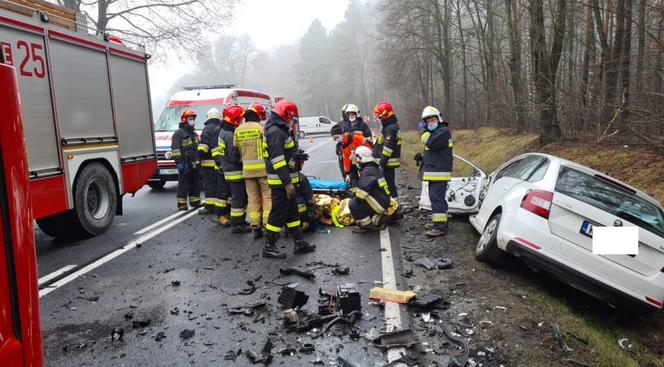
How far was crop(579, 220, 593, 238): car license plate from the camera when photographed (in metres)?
4.25

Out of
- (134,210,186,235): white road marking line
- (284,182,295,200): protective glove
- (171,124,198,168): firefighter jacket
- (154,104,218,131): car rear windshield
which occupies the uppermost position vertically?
(154,104,218,131): car rear windshield

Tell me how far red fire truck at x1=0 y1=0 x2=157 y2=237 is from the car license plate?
19.1ft

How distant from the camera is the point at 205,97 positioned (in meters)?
12.0

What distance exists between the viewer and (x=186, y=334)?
3.77m

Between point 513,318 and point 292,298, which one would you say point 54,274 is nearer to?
point 292,298

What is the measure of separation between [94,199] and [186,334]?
4.10 m

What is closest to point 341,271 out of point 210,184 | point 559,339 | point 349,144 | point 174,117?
point 559,339

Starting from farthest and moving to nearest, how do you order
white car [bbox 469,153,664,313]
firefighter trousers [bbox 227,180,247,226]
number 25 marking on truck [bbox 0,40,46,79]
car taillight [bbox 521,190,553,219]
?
firefighter trousers [bbox 227,180,247,226] → number 25 marking on truck [bbox 0,40,46,79] → car taillight [bbox 521,190,553,219] → white car [bbox 469,153,664,313]

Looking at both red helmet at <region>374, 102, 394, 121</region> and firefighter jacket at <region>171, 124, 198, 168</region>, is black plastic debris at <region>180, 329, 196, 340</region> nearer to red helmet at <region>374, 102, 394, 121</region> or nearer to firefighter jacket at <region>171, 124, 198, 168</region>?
red helmet at <region>374, 102, 394, 121</region>

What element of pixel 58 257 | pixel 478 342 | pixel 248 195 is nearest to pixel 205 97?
pixel 248 195

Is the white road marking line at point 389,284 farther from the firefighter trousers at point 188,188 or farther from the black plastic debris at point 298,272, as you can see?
the firefighter trousers at point 188,188

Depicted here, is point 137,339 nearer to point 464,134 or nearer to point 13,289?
point 13,289

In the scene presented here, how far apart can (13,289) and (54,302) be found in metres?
3.56

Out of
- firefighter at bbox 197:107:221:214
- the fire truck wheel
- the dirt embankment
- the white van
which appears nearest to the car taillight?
the dirt embankment
